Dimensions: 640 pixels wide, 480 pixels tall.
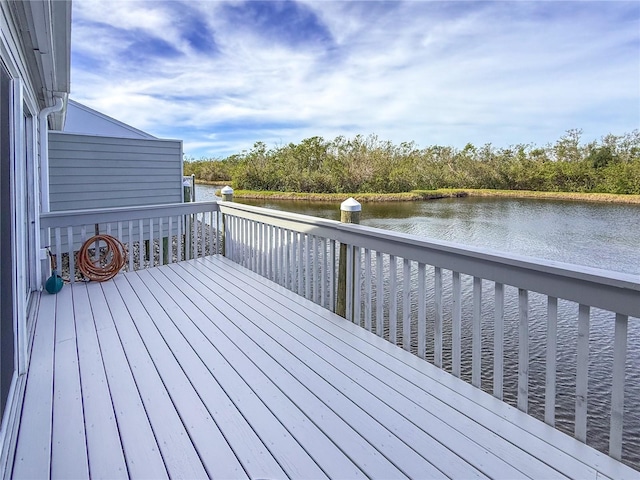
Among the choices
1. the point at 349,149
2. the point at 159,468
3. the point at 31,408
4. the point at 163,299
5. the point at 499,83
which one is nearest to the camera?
the point at 159,468

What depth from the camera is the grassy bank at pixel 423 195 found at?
11.6 meters

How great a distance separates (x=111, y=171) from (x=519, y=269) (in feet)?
22.9

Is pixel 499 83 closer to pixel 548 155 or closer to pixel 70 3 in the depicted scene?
pixel 548 155

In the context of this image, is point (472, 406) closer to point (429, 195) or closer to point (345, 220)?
point (345, 220)

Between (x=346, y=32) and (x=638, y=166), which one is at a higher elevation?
(x=346, y=32)

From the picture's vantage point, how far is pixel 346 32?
8977 mm

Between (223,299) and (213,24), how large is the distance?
771cm

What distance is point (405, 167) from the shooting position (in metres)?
15.9

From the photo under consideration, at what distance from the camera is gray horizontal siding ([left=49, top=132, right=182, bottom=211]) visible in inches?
243

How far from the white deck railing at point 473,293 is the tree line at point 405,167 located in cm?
989

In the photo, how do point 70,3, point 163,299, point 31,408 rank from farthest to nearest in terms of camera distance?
point 163,299 < point 70,3 < point 31,408

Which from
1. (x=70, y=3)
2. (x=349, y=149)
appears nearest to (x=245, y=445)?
(x=70, y=3)

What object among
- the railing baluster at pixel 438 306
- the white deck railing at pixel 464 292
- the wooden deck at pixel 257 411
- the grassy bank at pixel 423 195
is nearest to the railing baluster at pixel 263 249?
the white deck railing at pixel 464 292

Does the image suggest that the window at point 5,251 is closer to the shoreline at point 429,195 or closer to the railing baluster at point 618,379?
the railing baluster at point 618,379
